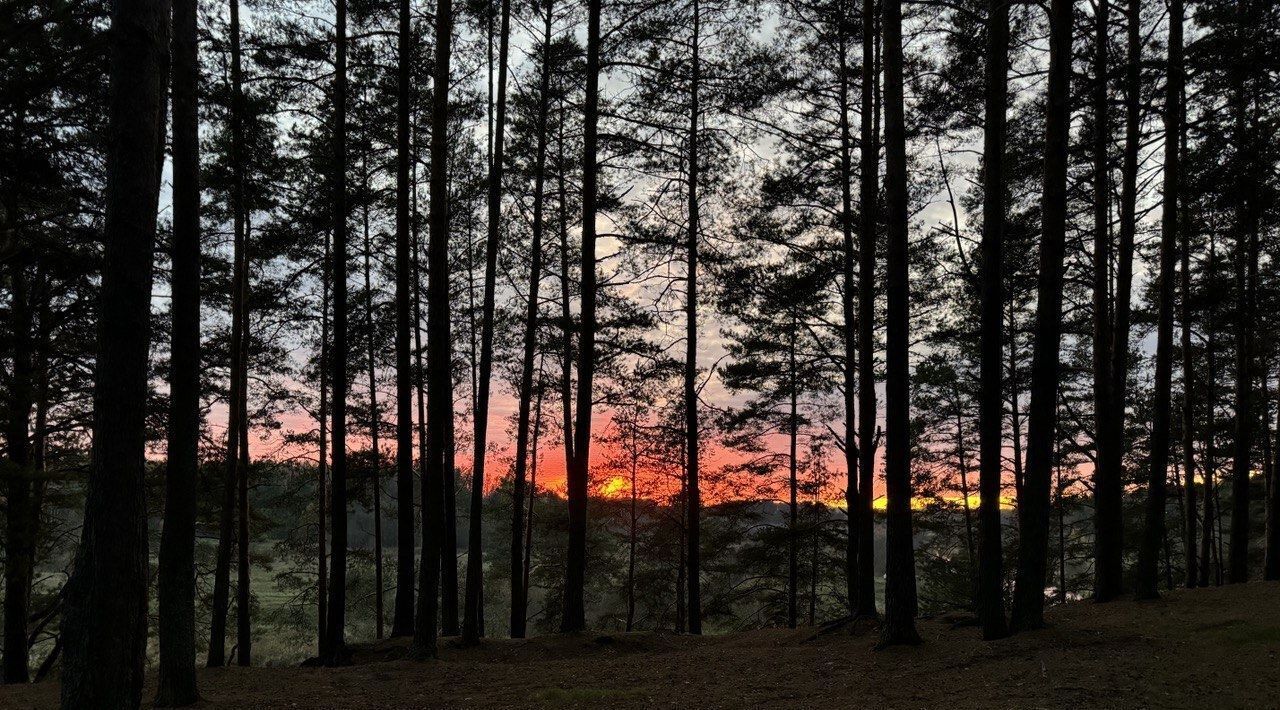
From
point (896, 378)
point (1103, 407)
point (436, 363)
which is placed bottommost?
point (1103, 407)

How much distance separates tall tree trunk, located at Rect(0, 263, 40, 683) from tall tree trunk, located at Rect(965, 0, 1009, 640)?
1430cm

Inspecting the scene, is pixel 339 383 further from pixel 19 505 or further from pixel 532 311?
pixel 19 505

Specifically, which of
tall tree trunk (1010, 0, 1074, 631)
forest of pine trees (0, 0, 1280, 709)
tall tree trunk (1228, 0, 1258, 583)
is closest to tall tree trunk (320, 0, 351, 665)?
forest of pine trees (0, 0, 1280, 709)

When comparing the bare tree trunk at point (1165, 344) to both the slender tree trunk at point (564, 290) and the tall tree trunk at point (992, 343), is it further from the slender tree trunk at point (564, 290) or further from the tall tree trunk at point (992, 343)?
the slender tree trunk at point (564, 290)

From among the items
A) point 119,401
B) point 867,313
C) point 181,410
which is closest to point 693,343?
point 867,313

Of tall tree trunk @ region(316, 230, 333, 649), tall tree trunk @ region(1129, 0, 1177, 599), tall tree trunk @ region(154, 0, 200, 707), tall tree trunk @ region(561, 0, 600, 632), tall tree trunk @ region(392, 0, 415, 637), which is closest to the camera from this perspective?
tall tree trunk @ region(154, 0, 200, 707)

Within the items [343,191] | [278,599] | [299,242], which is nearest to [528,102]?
[343,191]

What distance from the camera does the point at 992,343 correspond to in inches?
341

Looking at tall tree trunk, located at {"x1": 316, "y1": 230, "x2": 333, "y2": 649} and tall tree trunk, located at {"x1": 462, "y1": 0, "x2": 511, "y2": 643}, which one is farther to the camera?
tall tree trunk, located at {"x1": 316, "y1": 230, "x2": 333, "y2": 649}

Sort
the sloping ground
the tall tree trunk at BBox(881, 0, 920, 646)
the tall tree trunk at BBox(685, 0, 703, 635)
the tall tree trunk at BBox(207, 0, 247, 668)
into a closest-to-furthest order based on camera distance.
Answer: the sloping ground
the tall tree trunk at BBox(881, 0, 920, 646)
the tall tree trunk at BBox(207, 0, 247, 668)
the tall tree trunk at BBox(685, 0, 703, 635)

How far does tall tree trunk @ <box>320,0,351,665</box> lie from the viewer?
11.5 meters

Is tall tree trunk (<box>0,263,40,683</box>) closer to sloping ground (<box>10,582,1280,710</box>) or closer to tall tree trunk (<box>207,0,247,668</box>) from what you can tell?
tall tree trunk (<box>207,0,247,668</box>)

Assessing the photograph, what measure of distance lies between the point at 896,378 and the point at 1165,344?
510 centimetres

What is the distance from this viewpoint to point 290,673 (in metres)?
10.5
